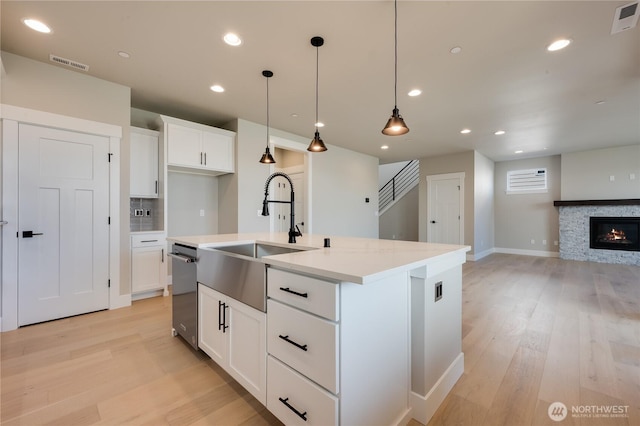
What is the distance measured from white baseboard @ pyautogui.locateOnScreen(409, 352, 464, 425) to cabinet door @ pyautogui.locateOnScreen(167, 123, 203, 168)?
12.6ft

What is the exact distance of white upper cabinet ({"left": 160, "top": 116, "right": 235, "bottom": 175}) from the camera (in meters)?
3.77

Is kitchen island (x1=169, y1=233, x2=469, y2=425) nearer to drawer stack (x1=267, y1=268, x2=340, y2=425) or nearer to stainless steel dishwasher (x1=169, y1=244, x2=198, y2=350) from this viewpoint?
drawer stack (x1=267, y1=268, x2=340, y2=425)

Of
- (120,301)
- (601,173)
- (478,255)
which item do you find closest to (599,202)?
(601,173)

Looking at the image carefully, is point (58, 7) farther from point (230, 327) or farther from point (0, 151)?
point (230, 327)

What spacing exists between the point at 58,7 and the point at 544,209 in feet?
31.0

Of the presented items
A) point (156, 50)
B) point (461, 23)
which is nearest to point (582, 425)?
point (461, 23)

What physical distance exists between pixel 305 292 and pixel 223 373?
126cm

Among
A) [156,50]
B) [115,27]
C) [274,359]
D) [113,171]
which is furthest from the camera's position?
[113,171]

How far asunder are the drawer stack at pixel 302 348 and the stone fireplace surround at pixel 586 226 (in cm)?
798

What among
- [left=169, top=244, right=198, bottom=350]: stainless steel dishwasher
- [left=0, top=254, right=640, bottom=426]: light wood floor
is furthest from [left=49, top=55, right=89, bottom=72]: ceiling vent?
[left=0, top=254, right=640, bottom=426]: light wood floor

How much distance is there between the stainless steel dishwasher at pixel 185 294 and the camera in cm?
213

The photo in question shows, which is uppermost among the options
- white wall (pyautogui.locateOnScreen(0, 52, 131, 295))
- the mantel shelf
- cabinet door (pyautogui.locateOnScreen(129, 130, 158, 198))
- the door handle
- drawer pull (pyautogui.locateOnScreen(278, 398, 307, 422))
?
white wall (pyautogui.locateOnScreen(0, 52, 131, 295))

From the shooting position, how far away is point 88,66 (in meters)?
2.84

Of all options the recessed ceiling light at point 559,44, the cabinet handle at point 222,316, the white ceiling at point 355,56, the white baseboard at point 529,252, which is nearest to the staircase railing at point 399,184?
the white baseboard at point 529,252
